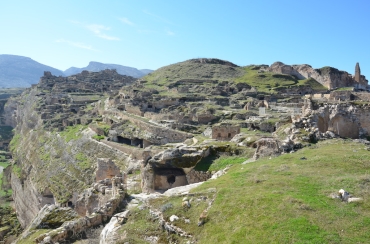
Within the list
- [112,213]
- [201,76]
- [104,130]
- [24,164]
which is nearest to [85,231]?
[112,213]

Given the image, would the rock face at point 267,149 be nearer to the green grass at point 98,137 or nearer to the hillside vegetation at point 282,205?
the hillside vegetation at point 282,205

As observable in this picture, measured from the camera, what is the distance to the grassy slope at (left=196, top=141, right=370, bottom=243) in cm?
805

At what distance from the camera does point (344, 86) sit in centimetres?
7656

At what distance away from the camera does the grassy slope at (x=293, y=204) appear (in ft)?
26.4

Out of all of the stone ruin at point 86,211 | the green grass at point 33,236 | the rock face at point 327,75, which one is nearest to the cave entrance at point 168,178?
the stone ruin at point 86,211

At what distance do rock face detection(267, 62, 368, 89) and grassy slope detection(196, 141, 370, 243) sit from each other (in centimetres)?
6995

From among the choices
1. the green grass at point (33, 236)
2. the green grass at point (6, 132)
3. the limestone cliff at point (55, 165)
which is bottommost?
the green grass at point (6, 132)

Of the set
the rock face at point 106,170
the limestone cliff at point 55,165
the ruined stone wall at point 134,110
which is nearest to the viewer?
the rock face at point 106,170

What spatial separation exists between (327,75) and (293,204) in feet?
255

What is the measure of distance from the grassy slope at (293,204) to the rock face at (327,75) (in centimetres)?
6995

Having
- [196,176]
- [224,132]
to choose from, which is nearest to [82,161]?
[224,132]

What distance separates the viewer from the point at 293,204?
30.2 feet

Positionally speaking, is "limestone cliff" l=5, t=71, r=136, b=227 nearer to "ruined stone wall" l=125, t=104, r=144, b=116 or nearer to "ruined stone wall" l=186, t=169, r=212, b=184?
"ruined stone wall" l=125, t=104, r=144, b=116

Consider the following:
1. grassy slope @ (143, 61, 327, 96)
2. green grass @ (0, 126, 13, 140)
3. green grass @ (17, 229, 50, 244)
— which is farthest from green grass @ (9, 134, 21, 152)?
green grass @ (17, 229, 50, 244)
